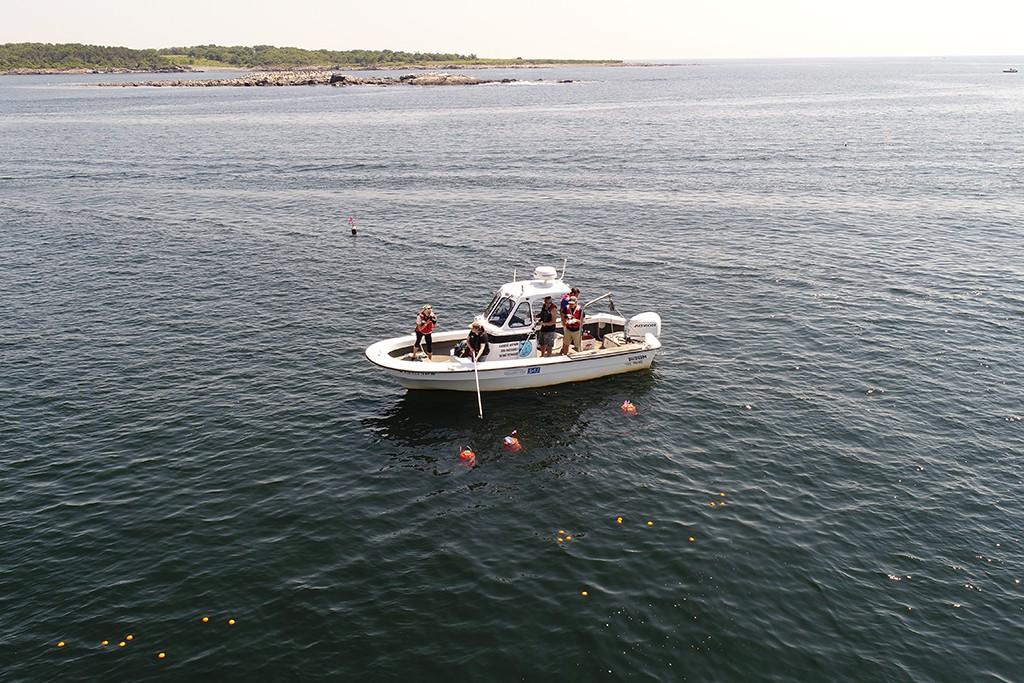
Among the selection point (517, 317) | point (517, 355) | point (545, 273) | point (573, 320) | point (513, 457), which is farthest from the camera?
point (517, 355)

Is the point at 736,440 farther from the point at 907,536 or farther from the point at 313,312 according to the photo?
the point at 313,312

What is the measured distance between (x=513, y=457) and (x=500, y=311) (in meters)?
7.33

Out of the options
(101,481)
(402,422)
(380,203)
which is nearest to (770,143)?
(380,203)

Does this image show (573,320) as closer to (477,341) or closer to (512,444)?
(477,341)

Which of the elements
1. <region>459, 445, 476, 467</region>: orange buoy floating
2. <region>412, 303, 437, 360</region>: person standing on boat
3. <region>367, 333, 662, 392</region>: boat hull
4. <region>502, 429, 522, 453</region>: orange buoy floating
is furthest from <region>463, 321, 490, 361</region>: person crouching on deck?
<region>459, 445, 476, 467</region>: orange buoy floating

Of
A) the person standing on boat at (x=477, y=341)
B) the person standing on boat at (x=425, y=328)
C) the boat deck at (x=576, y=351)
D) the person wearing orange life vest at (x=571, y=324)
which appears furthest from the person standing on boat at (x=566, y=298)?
the person standing on boat at (x=425, y=328)

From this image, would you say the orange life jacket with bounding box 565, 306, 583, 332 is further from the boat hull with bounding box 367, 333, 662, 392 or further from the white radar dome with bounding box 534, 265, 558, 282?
the white radar dome with bounding box 534, 265, 558, 282

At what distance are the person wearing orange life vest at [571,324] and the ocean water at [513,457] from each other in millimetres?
2127

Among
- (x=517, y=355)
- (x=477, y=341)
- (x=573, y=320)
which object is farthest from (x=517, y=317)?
(x=573, y=320)

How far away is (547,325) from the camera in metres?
30.8

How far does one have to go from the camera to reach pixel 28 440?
86.4 ft

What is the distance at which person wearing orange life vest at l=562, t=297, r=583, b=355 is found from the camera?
101ft

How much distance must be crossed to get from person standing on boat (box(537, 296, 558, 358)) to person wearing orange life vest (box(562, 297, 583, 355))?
49 cm

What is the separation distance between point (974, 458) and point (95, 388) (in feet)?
116
